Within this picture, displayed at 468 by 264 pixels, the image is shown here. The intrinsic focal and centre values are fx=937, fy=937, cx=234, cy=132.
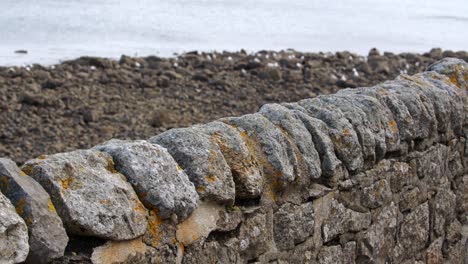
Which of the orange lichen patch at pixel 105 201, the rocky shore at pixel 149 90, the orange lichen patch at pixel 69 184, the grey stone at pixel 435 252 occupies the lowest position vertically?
the rocky shore at pixel 149 90

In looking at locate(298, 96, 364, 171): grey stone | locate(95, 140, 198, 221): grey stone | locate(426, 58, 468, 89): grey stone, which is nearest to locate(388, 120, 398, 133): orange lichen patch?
locate(298, 96, 364, 171): grey stone

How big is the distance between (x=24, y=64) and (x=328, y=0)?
20073 mm

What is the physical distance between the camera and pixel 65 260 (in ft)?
8.14

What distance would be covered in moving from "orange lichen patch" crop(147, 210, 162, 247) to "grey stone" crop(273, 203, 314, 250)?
645 mm

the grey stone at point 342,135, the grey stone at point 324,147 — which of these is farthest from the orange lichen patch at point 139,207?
the grey stone at point 342,135

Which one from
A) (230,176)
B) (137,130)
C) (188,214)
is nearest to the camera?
(188,214)

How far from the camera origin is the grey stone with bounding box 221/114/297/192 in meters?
3.32

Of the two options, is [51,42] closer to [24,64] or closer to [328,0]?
[24,64]

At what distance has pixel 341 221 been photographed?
378 centimetres

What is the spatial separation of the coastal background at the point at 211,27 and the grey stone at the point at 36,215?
43.8 ft

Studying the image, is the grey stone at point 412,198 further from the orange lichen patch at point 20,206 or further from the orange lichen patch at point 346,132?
the orange lichen patch at point 20,206

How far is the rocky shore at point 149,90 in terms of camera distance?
10.9 m

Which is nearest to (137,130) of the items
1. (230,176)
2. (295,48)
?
(230,176)

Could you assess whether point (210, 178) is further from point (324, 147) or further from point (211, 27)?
point (211, 27)
